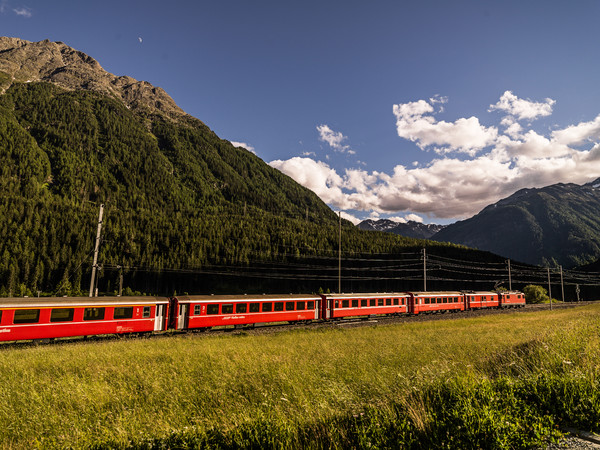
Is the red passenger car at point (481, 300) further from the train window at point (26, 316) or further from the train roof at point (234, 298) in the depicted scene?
the train window at point (26, 316)

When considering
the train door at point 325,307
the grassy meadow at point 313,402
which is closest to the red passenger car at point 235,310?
the train door at point 325,307

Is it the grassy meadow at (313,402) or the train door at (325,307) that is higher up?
the grassy meadow at (313,402)

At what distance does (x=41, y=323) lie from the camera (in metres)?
19.0

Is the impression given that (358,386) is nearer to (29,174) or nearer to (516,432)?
(516,432)

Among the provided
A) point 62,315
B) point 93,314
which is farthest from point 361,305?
point 62,315

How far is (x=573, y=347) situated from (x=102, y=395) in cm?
1132

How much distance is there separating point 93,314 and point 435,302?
38.4m

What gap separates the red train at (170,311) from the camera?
738 inches

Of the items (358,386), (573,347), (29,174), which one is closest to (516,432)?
(358,386)

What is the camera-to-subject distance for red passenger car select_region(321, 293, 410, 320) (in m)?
32.2

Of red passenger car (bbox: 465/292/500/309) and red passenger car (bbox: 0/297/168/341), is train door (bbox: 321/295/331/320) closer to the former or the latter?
red passenger car (bbox: 0/297/168/341)

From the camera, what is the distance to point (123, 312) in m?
22.0

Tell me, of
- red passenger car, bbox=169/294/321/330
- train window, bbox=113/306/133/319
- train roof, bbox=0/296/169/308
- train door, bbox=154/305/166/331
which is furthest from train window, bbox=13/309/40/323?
red passenger car, bbox=169/294/321/330

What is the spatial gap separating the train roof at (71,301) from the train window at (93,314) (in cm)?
38
